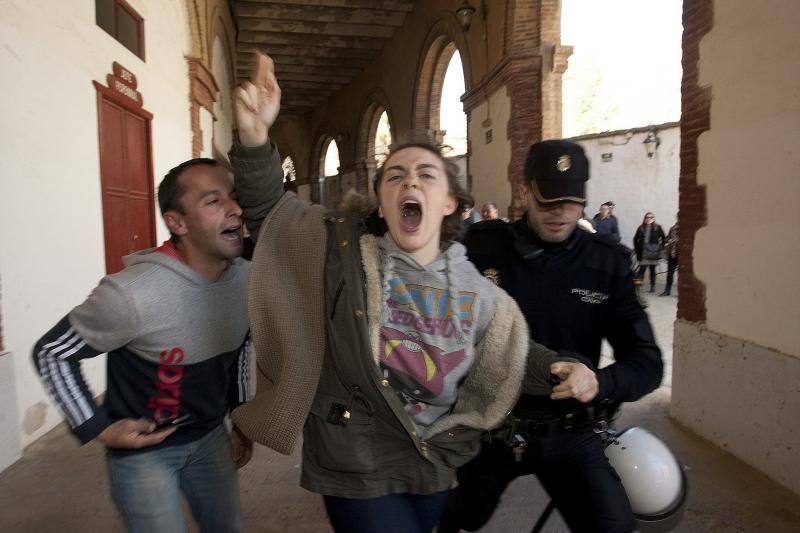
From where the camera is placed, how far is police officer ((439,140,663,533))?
205cm

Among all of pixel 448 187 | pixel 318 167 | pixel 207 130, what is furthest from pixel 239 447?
pixel 318 167

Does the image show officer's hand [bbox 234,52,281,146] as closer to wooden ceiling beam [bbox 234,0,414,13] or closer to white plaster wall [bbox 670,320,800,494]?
white plaster wall [bbox 670,320,800,494]

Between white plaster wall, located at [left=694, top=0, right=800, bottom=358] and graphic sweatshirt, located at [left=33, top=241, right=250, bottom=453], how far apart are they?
3319mm

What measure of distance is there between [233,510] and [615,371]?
145 cm

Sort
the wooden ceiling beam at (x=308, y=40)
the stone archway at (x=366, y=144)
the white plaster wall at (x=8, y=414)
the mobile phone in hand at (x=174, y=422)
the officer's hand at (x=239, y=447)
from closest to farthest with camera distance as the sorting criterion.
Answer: the mobile phone in hand at (x=174, y=422)
the officer's hand at (x=239, y=447)
the white plaster wall at (x=8, y=414)
the wooden ceiling beam at (x=308, y=40)
the stone archway at (x=366, y=144)

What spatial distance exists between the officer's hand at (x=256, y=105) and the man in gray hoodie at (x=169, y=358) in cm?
33

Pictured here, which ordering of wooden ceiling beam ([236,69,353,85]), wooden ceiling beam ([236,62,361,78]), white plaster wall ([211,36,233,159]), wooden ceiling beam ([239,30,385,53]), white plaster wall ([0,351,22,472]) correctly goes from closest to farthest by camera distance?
1. white plaster wall ([0,351,22,472])
2. white plaster wall ([211,36,233,159])
3. wooden ceiling beam ([239,30,385,53])
4. wooden ceiling beam ([236,62,361,78])
5. wooden ceiling beam ([236,69,353,85])

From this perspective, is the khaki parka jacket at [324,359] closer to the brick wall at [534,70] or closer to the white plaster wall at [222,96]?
the brick wall at [534,70]

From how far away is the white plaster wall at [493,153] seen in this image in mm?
9273

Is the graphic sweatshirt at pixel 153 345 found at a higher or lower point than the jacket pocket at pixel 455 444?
higher

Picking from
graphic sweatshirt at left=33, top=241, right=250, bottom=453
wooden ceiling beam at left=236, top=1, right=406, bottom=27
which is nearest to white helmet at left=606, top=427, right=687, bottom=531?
graphic sweatshirt at left=33, top=241, right=250, bottom=453

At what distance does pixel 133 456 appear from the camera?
1.71 meters

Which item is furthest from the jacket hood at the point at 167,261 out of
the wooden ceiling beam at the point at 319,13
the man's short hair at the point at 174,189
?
the wooden ceiling beam at the point at 319,13

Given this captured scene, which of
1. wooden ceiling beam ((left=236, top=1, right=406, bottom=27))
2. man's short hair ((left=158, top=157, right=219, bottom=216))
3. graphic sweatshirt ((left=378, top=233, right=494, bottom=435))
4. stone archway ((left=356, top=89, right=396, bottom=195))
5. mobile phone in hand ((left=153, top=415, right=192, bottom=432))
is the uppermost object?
wooden ceiling beam ((left=236, top=1, right=406, bottom=27))
